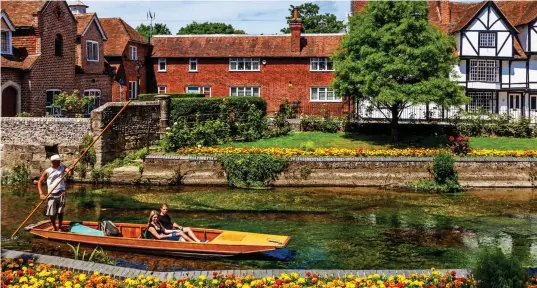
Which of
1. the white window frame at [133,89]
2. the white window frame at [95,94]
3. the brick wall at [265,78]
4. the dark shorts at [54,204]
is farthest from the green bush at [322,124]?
the dark shorts at [54,204]

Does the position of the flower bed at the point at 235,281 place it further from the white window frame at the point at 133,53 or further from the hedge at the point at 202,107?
the white window frame at the point at 133,53

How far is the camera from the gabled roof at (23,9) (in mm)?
35344

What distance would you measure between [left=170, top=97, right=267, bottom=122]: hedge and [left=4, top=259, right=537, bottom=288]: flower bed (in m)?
20.3

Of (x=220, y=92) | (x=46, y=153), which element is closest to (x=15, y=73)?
(x=46, y=153)

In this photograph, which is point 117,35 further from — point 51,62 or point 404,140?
point 404,140

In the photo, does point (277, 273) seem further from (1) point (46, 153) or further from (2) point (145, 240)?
(1) point (46, 153)

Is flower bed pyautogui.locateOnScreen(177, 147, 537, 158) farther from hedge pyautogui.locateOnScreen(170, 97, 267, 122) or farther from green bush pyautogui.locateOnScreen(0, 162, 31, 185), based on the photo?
green bush pyautogui.locateOnScreen(0, 162, 31, 185)

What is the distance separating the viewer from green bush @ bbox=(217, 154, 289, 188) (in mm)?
25878

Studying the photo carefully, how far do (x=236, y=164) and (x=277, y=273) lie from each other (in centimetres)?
1509

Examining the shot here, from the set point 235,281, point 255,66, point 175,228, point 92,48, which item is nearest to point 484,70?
point 255,66

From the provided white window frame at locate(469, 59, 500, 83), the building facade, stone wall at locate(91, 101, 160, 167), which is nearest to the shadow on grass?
the building facade

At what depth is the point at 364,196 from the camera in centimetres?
2392

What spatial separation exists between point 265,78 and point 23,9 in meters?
18.5

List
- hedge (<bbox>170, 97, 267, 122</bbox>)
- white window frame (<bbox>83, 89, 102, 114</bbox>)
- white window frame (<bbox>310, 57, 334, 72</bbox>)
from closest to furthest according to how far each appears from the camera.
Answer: hedge (<bbox>170, 97, 267, 122</bbox>)
white window frame (<bbox>83, 89, 102, 114</bbox>)
white window frame (<bbox>310, 57, 334, 72</bbox>)
